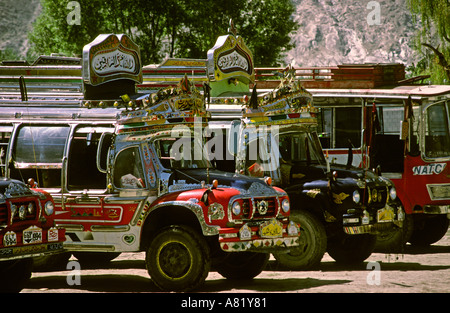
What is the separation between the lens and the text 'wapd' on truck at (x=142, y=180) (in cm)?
1109

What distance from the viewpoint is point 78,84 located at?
640 inches

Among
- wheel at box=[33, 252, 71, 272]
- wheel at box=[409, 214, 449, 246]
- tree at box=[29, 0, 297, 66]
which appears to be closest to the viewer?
wheel at box=[33, 252, 71, 272]

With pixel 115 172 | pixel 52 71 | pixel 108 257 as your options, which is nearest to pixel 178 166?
pixel 115 172

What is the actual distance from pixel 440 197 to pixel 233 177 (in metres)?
6.49

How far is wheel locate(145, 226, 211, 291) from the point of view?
11.0m

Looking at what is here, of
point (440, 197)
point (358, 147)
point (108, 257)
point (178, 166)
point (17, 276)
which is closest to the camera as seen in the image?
point (17, 276)

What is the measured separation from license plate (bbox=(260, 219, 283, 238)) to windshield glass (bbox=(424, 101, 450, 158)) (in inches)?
259

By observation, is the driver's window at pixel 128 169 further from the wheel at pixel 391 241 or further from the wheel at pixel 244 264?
the wheel at pixel 391 241

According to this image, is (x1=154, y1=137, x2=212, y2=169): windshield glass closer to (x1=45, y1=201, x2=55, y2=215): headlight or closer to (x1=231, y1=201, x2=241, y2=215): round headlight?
(x1=231, y1=201, x2=241, y2=215): round headlight

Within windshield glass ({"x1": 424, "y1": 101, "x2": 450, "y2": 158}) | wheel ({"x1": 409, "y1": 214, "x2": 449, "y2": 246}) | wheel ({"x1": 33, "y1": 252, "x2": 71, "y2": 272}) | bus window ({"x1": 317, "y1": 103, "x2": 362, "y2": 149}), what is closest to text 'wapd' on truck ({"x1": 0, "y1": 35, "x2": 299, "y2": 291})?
wheel ({"x1": 33, "y1": 252, "x2": 71, "y2": 272})

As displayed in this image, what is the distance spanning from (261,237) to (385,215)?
10.4 feet

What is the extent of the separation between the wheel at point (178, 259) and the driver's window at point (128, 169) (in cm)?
122
